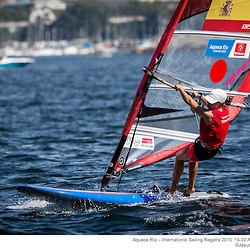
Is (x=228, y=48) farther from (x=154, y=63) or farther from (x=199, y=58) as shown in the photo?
(x=154, y=63)

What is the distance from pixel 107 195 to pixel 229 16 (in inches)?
122

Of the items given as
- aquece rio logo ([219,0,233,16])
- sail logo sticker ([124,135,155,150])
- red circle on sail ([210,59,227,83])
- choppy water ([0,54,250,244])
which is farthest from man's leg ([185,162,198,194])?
aquece rio logo ([219,0,233,16])

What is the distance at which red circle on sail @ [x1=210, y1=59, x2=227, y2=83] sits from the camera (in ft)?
34.4

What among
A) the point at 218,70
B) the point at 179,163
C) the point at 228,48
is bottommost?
the point at 179,163

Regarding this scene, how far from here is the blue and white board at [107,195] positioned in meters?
9.94

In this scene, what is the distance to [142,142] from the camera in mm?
10617

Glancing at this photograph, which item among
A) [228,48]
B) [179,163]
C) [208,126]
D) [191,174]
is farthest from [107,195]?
[228,48]

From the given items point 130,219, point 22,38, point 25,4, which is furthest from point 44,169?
point 25,4

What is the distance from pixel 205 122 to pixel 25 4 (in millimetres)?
189371

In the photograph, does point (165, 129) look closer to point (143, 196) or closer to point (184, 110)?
point (184, 110)

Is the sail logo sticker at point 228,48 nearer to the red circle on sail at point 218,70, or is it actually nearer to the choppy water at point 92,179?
the red circle on sail at point 218,70

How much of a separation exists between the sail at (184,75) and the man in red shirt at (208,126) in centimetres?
50

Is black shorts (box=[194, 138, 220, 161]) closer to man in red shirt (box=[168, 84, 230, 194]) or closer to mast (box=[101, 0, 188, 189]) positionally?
man in red shirt (box=[168, 84, 230, 194])

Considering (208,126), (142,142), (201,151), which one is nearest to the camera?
(208,126)
